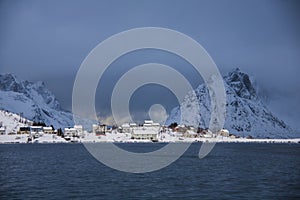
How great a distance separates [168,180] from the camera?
72250mm

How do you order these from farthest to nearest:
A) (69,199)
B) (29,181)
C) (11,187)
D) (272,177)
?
(272,177) < (29,181) < (11,187) < (69,199)

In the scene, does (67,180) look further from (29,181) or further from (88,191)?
(88,191)

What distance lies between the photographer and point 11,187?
61656 millimetres

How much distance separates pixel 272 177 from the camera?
258 feet

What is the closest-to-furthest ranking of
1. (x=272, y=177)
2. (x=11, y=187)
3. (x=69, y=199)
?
(x=69, y=199), (x=11, y=187), (x=272, y=177)

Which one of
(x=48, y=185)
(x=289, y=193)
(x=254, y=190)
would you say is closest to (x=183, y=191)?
(x=254, y=190)

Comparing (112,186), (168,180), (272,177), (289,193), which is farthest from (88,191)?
(272,177)

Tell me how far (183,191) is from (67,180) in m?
24.3

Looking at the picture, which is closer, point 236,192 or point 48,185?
point 236,192

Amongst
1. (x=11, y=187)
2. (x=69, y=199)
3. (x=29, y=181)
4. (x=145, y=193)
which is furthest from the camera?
(x=29, y=181)

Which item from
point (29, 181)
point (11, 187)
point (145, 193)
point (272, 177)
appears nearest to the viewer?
point (145, 193)

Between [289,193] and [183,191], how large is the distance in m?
16.8

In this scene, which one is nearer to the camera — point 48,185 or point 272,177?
point 48,185

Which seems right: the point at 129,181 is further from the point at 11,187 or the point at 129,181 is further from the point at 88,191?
the point at 11,187
